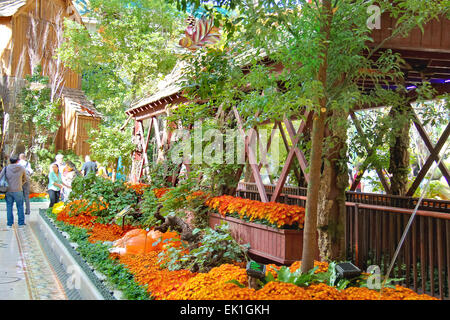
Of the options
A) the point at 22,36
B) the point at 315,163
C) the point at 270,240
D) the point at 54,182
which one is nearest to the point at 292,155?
the point at 270,240

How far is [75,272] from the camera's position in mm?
6848

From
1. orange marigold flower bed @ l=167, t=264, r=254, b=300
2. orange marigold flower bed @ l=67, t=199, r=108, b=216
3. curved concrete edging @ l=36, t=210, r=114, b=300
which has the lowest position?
curved concrete edging @ l=36, t=210, r=114, b=300

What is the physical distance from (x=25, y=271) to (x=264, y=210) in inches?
158

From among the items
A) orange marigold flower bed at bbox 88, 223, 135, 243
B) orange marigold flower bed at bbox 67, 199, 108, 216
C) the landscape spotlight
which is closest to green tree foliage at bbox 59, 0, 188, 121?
orange marigold flower bed at bbox 67, 199, 108, 216

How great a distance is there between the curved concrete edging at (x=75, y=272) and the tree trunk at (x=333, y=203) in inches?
110

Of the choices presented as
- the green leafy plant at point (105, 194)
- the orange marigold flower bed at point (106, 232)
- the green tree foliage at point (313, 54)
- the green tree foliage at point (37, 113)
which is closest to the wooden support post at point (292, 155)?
the green tree foliage at point (313, 54)

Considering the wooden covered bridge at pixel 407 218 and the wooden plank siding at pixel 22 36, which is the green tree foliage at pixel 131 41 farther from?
the wooden covered bridge at pixel 407 218

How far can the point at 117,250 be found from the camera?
7816mm

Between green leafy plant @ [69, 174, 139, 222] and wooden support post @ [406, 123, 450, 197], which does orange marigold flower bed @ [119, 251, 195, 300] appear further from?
wooden support post @ [406, 123, 450, 197]

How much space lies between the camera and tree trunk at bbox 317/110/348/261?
5.99 meters

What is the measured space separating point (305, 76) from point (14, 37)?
2607cm

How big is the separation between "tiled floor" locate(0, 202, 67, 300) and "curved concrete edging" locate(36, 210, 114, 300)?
216 millimetres

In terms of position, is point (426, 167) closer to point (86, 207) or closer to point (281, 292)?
point (281, 292)

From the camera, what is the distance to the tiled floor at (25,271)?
6.28 meters
